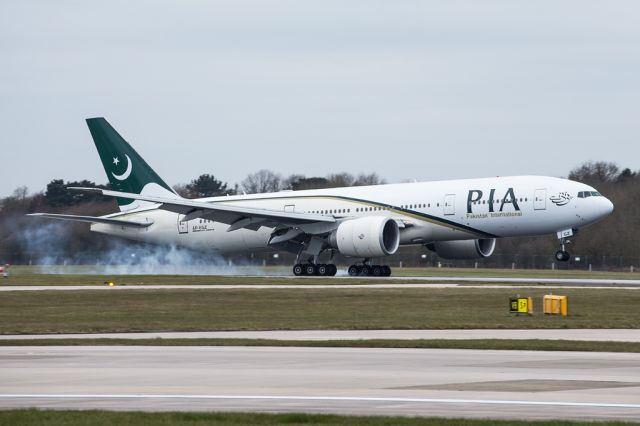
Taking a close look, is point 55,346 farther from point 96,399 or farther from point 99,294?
point 99,294

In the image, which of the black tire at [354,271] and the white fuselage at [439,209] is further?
the black tire at [354,271]

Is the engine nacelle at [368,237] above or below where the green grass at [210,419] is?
above

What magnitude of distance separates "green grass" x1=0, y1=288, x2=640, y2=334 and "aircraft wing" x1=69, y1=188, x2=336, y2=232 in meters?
13.8

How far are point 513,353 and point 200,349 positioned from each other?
669 centimetres

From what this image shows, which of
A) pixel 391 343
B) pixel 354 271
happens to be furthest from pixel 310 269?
pixel 391 343

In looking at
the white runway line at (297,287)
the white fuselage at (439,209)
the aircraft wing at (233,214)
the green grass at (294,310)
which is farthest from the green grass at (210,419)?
the aircraft wing at (233,214)

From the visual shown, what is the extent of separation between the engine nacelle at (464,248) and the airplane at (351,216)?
71 mm

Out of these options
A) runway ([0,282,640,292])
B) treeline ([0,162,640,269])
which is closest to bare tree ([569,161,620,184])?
treeline ([0,162,640,269])

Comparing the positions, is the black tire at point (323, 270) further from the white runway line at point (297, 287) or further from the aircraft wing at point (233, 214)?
the white runway line at point (297, 287)

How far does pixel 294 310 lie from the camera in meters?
37.9

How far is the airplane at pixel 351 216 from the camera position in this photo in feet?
187

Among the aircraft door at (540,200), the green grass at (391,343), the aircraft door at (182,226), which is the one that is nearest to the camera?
the green grass at (391,343)

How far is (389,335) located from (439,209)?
99.2ft

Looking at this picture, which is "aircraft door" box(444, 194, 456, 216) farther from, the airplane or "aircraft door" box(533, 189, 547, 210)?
"aircraft door" box(533, 189, 547, 210)
